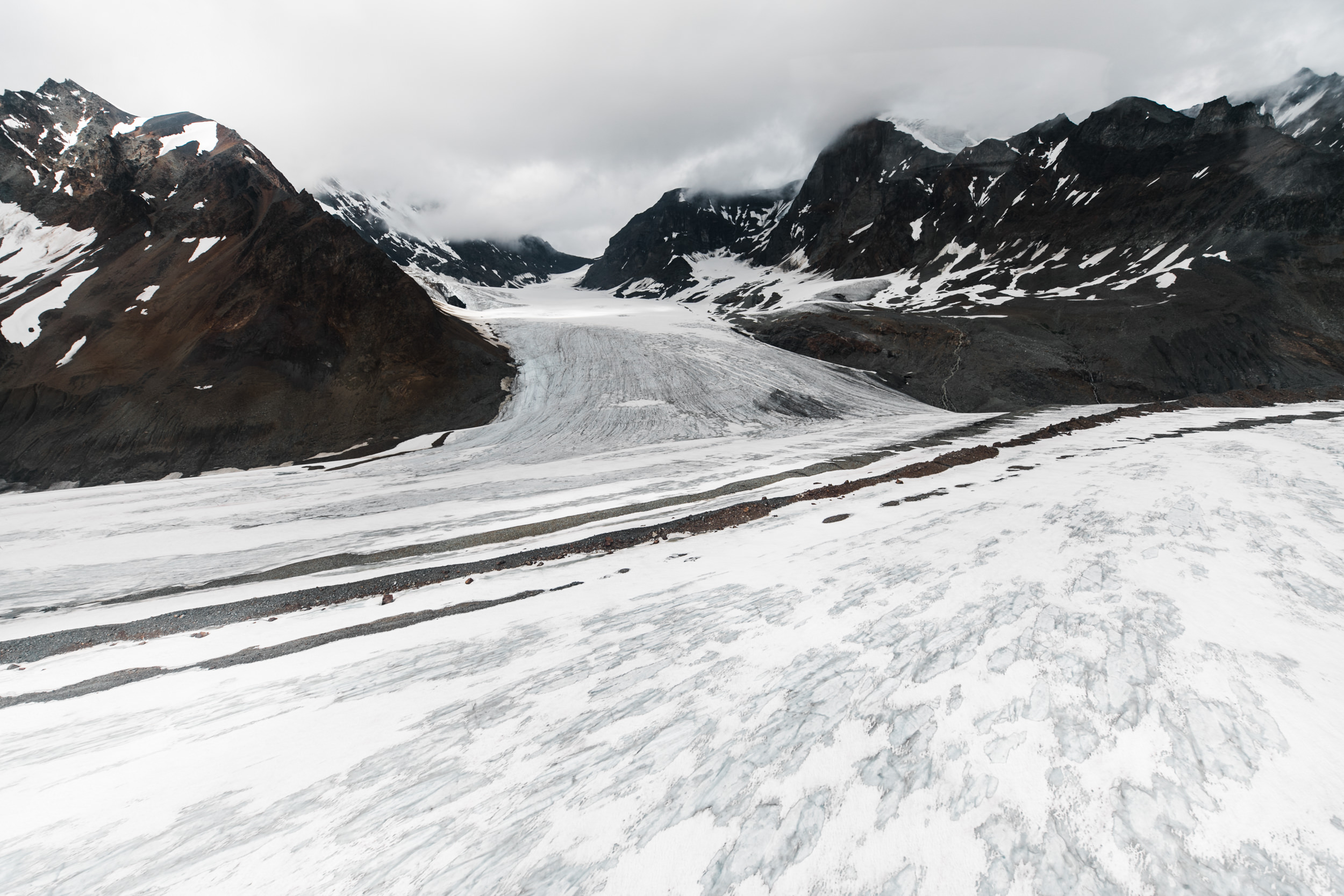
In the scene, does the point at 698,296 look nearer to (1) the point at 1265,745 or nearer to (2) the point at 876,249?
(2) the point at 876,249

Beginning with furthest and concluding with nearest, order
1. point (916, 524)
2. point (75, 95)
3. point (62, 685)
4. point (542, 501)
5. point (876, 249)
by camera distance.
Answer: point (876, 249) → point (75, 95) → point (542, 501) → point (916, 524) → point (62, 685)

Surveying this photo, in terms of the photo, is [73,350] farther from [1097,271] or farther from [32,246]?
[1097,271]

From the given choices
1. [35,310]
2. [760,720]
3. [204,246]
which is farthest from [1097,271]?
[35,310]

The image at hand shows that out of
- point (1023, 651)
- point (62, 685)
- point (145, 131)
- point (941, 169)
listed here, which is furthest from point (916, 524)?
point (941, 169)

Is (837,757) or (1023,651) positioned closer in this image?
(837,757)

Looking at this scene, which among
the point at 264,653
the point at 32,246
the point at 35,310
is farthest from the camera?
the point at 32,246

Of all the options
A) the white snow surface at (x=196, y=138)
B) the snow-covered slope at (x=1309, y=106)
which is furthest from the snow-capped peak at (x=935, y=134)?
the white snow surface at (x=196, y=138)

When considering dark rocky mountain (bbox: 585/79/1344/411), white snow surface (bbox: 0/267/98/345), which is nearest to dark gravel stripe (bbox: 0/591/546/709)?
dark rocky mountain (bbox: 585/79/1344/411)
